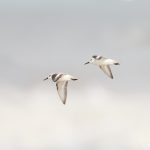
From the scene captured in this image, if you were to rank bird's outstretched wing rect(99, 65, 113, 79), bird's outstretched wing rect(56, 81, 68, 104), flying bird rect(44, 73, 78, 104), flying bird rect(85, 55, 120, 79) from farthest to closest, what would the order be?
bird's outstretched wing rect(99, 65, 113, 79) < flying bird rect(85, 55, 120, 79) < bird's outstretched wing rect(56, 81, 68, 104) < flying bird rect(44, 73, 78, 104)

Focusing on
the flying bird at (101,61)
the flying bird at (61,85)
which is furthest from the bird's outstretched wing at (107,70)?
the flying bird at (61,85)

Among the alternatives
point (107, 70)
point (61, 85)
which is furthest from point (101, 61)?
point (61, 85)

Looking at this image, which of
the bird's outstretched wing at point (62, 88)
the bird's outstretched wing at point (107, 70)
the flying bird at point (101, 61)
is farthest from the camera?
the bird's outstretched wing at point (107, 70)

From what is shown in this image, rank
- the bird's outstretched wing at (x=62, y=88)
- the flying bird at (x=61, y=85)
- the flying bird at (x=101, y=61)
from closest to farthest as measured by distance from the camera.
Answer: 1. the flying bird at (x=61, y=85)
2. the bird's outstretched wing at (x=62, y=88)
3. the flying bird at (x=101, y=61)

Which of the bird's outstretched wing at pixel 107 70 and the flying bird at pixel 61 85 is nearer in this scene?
the flying bird at pixel 61 85

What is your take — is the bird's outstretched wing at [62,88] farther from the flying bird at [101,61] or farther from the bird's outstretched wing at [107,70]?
the bird's outstretched wing at [107,70]

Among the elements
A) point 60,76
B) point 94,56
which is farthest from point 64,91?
point 94,56

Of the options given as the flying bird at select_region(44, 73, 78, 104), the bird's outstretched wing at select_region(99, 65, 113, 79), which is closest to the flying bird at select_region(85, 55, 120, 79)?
the bird's outstretched wing at select_region(99, 65, 113, 79)

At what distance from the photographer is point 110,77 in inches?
2763

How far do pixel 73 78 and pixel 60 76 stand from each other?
403 cm

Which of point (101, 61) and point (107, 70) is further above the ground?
point (101, 61)

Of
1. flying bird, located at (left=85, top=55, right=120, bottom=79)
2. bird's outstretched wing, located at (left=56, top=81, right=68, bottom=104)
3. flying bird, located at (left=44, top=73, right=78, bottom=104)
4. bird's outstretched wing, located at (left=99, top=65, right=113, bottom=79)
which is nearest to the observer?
flying bird, located at (left=44, top=73, right=78, bottom=104)

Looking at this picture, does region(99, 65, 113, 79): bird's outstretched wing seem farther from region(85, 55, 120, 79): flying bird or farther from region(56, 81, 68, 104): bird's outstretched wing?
region(56, 81, 68, 104): bird's outstretched wing

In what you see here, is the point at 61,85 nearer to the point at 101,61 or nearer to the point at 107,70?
the point at 101,61
